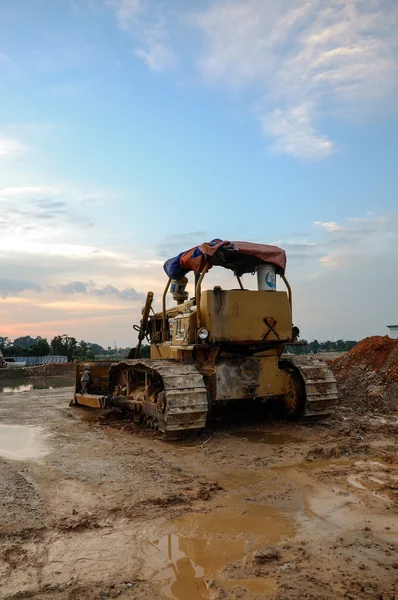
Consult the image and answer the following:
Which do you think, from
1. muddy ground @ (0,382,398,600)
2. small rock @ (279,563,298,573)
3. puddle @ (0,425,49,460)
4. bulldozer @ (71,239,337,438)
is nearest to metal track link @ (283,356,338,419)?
bulldozer @ (71,239,337,438)

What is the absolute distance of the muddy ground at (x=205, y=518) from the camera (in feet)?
10.0

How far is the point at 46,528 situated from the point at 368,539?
8.14ft

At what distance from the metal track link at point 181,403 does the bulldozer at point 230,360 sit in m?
0.01

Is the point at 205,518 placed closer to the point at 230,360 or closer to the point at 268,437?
the point at 268,437

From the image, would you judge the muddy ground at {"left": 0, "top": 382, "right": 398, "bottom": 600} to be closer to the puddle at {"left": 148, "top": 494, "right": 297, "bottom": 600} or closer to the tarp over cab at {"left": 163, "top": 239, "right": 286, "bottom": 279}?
the puddle at {"left": 148, "top": 494, "right": 297, "bottom": 600}

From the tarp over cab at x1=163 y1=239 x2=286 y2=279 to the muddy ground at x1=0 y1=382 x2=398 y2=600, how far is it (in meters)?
2.85

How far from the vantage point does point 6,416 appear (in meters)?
11.1

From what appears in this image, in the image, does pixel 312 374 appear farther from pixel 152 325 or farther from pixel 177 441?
pixel 152 325

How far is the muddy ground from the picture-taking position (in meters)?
3.06

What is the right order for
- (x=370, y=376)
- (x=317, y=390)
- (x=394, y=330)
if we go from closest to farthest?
(x=317, y=390) < (x=370, y=376) < (x=394, y=330)

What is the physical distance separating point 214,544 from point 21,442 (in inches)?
209

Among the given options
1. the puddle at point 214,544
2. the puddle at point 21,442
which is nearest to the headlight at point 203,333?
the puddle at point 21,442

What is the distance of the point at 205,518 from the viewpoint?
4.20 m

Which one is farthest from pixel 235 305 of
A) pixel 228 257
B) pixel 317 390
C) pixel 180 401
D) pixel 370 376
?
pixel 370 376
